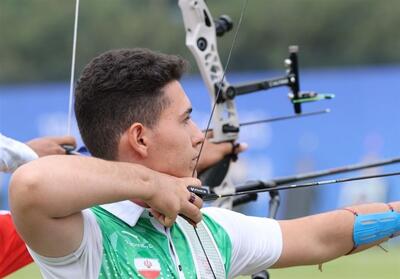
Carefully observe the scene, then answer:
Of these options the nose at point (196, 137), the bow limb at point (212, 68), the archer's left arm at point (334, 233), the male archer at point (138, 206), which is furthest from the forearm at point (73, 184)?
the bow limb at point (212, 68)

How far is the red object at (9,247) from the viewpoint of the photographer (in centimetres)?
420

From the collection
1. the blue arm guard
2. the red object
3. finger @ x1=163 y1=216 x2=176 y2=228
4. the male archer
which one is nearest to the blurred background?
the red object

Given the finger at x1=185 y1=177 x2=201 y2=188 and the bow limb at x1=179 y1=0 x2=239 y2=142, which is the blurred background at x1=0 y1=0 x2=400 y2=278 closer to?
the bow limb at x1=179 y1=0 x2=239 y2=142

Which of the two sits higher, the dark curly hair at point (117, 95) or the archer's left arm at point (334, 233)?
the dark curly hair at point (117, 95)

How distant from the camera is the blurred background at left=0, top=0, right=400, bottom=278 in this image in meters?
14.6

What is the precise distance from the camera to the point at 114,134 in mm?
3023

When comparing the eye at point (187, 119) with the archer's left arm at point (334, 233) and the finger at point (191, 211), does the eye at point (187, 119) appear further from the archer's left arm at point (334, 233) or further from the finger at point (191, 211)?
the archer's left arm at point (334, 233)

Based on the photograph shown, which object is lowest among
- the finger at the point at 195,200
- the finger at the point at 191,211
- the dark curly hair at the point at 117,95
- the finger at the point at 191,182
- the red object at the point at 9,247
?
the red object at the point at 9,247

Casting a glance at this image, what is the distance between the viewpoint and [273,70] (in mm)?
21984

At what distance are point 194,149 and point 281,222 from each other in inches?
16.0

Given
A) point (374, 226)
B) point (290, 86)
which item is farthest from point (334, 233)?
point (290, 86)

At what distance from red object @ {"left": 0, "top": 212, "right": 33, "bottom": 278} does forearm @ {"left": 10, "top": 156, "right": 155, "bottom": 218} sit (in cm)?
142

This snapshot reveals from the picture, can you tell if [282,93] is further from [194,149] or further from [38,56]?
[194,149]

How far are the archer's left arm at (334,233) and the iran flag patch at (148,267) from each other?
1.48 ft
